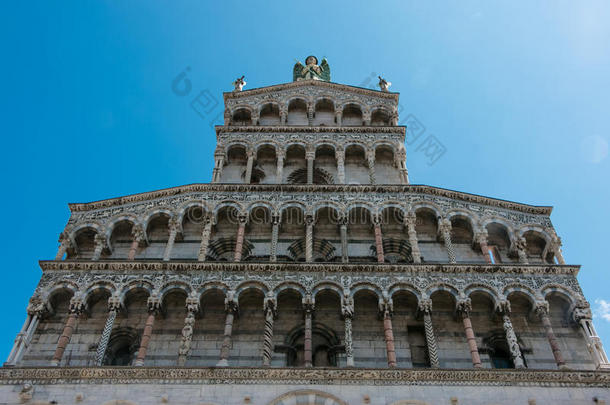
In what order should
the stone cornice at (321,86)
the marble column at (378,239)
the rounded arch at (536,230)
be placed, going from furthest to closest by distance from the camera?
the stone cornice at (321,86), the rounded arch at (536,230), the marble column at (378,239)

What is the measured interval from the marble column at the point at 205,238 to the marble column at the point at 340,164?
493 cm

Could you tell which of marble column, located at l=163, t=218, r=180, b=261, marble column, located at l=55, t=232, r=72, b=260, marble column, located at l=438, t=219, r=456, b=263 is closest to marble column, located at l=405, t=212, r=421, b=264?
marble column, located at l=438, t=219, r=456, b=263

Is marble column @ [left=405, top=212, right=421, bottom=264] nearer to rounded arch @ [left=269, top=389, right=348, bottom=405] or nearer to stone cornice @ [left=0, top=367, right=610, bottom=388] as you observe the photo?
stone cornice @ [left=0, top=367, right=610, bottom=388]

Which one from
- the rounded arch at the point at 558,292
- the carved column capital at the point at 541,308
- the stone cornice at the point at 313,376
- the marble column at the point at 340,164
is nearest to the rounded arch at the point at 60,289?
the stone cornice at the point at 313,376

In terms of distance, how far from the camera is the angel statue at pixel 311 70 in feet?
94.7

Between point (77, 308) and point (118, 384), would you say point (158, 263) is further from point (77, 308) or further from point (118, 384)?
point (118, 384)

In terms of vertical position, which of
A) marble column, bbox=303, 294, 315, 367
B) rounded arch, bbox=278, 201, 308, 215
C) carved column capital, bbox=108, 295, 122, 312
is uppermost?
rounded arch, bbox=278, 201, 308, 215

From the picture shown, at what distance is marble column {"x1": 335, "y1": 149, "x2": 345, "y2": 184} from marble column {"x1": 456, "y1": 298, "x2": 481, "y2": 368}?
257 inches

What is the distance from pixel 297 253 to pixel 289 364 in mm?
4053

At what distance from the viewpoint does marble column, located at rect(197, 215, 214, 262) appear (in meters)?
18.0

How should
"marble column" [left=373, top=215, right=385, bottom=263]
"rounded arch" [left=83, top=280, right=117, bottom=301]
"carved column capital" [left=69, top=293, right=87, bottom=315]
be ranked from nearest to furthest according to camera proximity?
1. "carved column capital" [left=69, top=293, right=87, bottom=315]
2. "rounded arch" [left=83, top=280, right=117, bottom=301]
3. "marble column" [left=373, top=215, right=385, bottom=263]

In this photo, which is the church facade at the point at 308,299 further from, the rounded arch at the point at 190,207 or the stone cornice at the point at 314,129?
the stone cornice at the point at 314,129

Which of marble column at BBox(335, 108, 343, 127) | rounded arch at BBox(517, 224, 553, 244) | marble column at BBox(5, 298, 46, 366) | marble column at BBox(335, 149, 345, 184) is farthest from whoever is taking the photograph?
marble column at BBox(335, 108, 343, 127)

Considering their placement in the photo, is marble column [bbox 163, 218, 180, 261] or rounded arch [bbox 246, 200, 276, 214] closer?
marble column [bbox 163, 218, 180, 261]
